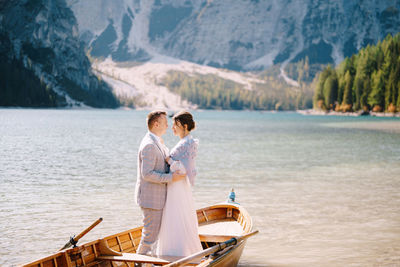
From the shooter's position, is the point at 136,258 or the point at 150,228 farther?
the point at 150,228

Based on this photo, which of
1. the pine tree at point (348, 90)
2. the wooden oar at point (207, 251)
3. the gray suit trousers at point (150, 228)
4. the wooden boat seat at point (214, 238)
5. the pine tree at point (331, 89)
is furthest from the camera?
the pine tree at point (331, 89)

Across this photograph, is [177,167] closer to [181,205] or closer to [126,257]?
[181,205]

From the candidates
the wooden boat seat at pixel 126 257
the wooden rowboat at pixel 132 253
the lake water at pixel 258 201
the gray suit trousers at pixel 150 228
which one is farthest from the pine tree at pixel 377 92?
the wooden boat seat at pixel 126 257

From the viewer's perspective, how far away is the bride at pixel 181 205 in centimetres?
931

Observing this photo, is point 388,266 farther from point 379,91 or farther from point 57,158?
point 379,91

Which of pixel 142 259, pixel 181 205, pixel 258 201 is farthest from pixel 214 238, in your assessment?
pixel 258 201

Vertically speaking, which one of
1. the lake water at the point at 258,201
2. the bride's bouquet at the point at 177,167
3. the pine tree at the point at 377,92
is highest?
the pine tree at the point at 377,92

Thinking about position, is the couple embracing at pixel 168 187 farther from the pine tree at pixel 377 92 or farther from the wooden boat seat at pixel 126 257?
the pine tree at pixel 377 92

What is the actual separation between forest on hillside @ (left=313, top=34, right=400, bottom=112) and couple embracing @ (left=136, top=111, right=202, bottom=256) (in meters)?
133

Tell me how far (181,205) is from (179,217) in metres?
0.25

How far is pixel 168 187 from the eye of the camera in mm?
9516

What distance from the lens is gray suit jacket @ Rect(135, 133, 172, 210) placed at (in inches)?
363

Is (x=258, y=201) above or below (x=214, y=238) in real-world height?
below

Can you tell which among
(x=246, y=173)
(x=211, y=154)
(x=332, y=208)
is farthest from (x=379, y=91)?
(x=332, y=208)
